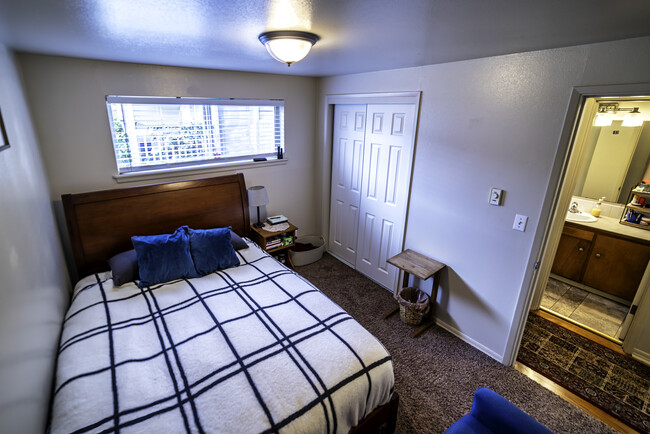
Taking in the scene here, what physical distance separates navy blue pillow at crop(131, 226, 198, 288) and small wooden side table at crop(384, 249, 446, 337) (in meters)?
1.73

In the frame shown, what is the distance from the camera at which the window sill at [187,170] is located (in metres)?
2.68

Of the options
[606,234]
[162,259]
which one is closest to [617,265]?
[606,234]

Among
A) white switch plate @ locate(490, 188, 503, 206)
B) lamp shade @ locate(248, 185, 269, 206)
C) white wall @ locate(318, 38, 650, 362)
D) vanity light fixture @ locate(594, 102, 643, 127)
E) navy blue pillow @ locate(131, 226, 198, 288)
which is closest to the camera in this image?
white wall @ locate(318, 38, 650, 362)

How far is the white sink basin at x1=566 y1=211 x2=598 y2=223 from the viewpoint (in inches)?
132

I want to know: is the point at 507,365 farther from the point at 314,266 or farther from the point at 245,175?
the point at 245,175

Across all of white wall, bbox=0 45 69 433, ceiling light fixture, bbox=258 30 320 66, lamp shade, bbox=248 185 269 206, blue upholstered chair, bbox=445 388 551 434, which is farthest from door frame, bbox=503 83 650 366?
white wall, bbox=0 45 69 433

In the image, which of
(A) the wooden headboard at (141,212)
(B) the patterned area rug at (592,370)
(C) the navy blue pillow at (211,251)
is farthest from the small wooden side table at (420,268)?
(A) the wooden headboard at (141,212)

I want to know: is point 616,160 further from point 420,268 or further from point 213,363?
point 213,363

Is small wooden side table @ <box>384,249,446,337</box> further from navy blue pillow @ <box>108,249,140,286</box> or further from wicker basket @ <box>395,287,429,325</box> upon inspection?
navy blue pillow @ <box>108,249,140,286</box>

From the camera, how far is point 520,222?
2.11m

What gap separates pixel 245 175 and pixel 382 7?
2.54m

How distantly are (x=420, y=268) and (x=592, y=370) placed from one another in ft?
4.93

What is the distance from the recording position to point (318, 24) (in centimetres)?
135

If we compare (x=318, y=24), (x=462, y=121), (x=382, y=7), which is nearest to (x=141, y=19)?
(x=318, y=24)
